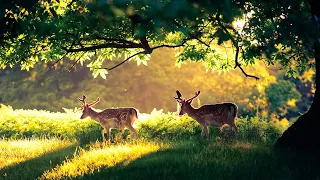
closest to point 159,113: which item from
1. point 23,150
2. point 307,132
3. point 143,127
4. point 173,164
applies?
point 143,127

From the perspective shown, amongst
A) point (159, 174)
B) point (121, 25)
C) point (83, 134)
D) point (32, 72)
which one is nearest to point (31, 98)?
point (32, 72)

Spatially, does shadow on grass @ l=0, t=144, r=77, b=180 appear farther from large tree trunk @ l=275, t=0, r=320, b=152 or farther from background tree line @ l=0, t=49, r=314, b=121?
background tree line @ l=0, t=49, r=314, b=121

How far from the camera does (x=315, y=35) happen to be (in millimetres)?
5719

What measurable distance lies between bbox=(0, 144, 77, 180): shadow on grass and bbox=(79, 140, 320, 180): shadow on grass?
67.8 inches

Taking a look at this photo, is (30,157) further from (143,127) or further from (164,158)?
(164,158)

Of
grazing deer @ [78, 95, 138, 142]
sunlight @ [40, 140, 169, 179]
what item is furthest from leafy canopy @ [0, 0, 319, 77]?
sunlight @ [40, 140, 169, 179]

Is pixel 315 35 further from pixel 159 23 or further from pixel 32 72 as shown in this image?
pixel 32 72

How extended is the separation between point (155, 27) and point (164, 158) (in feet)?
13.3

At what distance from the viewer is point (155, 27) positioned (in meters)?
5.25

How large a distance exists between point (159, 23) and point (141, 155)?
5.33 meters

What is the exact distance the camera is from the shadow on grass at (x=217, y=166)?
779 cm

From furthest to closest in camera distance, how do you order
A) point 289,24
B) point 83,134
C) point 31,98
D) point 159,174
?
point 31,98 → point 83,134 → point 159,174 → point 289,24

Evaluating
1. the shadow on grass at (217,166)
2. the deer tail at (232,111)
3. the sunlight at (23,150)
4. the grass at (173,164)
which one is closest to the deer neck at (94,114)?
the sunlight at (23,150)

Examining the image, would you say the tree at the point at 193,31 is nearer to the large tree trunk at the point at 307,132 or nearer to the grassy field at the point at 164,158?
the large tree trunk at the point at 307,132
